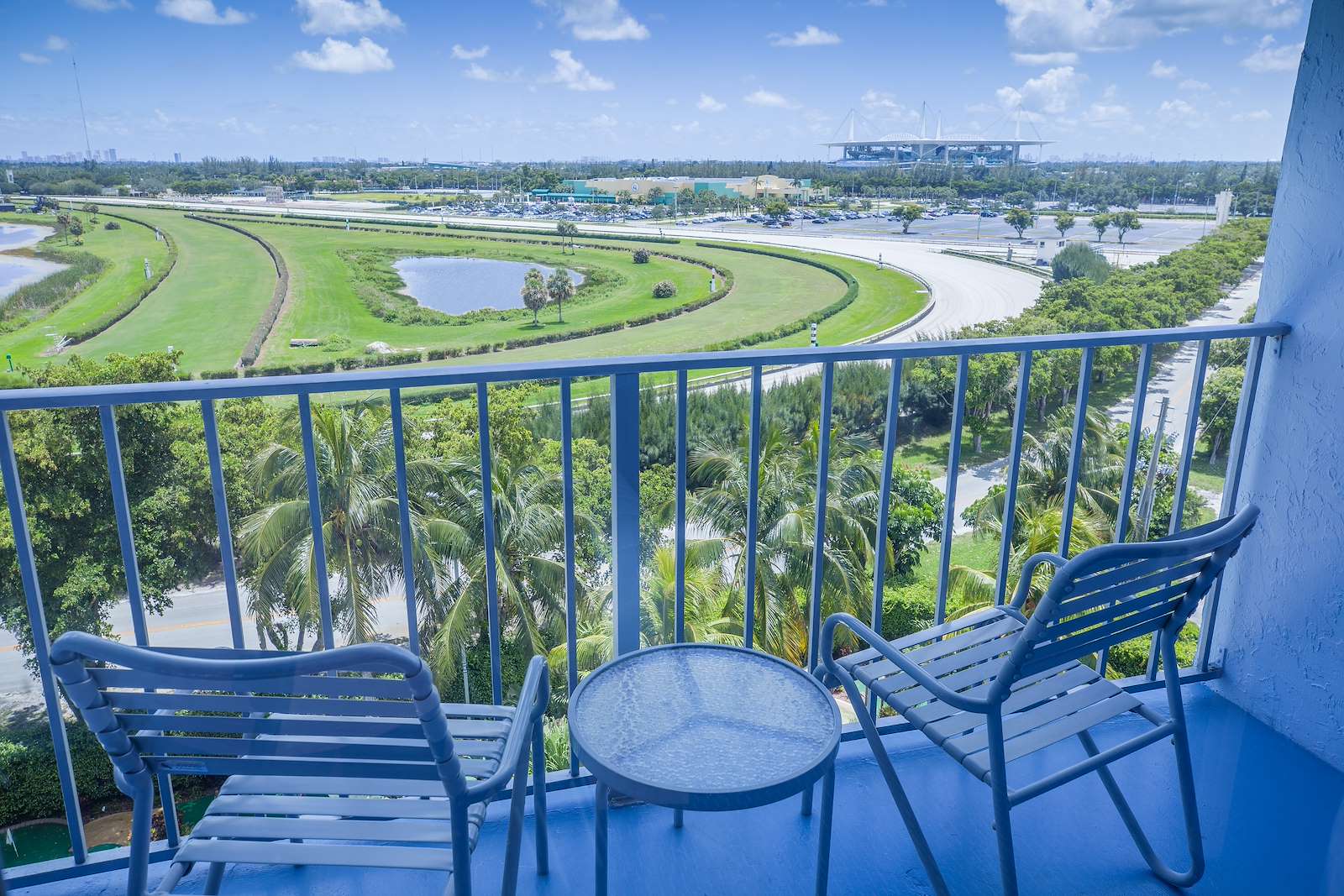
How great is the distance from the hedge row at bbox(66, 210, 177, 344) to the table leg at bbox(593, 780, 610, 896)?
99.6ft

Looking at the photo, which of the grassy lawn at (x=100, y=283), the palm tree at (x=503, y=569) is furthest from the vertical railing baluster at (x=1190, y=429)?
the grassy lawn at (x=100, y=283)

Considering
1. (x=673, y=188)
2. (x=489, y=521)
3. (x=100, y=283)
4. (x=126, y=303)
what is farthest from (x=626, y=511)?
(x=673, y=188)

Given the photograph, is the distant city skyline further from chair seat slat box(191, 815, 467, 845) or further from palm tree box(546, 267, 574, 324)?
chair seat slat box(191, 815, 467, 845)

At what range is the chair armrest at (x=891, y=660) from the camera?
61.9 inches

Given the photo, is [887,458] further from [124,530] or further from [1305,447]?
[124,530]

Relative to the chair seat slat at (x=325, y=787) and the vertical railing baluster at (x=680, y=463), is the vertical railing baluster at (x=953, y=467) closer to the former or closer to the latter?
the vertical railing baluster at (x=680, y=463)

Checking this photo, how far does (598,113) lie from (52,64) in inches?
1029

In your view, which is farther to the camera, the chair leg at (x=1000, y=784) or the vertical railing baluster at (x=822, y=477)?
the vertical railing baluster at (x=822, y=477)

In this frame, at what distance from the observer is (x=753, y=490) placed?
2.20m

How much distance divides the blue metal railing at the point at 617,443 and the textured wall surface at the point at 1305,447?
98mm

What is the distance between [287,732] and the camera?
3.76 ft

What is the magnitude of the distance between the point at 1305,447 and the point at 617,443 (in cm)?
193

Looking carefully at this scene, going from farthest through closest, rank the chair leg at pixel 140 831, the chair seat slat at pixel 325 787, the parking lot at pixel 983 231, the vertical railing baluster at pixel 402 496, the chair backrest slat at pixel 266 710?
1. the parking lot at pixel 983 231
2. the vertical railing baluster at pixel 402 496
3. the chair seat slat at pixel 325 787
4. the chair leg at pixel 140 831
5. the chair backrest slat at pixel 266 710

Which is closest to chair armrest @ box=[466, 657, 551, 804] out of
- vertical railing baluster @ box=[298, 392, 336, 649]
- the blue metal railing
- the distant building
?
the blue metal railing
